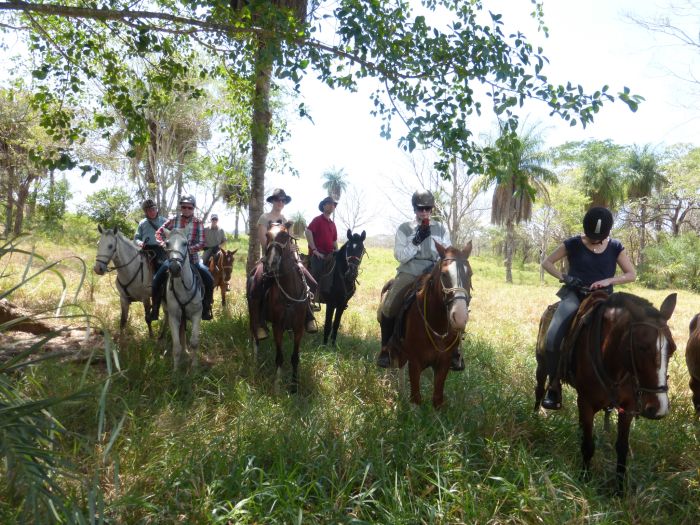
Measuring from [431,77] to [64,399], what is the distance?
5539mm

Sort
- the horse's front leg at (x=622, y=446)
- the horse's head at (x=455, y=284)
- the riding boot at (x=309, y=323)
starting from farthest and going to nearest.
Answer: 1. the riding boot at (x=309, y=323)
2. the horse's head at (x=455, y=284)
3. the horse's front leg at (x=622, y=446)

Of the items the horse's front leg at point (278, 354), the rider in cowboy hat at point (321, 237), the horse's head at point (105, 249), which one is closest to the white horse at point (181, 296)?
the horse's front leg at point (278, 354)

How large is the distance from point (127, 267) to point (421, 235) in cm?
545

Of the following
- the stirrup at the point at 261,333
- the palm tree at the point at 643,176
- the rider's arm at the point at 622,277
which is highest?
the palm tree at the point at 643,176

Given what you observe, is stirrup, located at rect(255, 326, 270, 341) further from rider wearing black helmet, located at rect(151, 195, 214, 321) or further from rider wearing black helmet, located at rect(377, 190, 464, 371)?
rider wearing black helmet, located at rect(377, 190, 464, 371)

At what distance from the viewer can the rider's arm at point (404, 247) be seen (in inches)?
209

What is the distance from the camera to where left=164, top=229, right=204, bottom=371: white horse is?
6.02 metres

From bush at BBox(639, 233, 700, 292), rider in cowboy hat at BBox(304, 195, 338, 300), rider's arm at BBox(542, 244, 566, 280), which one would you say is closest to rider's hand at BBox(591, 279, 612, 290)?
rider's arm at BBox(542, 244, 566, 280)

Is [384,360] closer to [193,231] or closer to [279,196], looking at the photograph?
[279,196]

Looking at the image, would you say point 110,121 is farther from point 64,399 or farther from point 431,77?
point 64,399

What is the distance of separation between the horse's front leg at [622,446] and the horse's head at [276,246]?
4180 millimetres

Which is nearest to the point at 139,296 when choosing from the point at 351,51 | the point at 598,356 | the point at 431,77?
the point at 351,51

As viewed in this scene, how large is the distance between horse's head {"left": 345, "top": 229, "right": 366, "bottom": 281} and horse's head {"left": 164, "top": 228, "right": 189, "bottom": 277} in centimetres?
320

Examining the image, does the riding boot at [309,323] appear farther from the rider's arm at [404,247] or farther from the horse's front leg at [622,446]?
the horse's front leg at [622,446]
